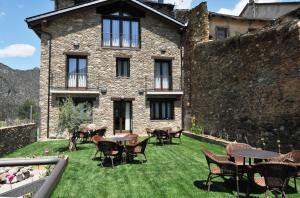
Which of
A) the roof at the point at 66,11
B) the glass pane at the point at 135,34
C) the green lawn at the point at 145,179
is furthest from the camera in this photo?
the glass pane at the point at 135,34

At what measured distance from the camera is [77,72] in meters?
18.0

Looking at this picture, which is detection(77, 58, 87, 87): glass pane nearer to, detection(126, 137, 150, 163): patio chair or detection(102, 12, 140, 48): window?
detection(102, 12, 140, 48): window

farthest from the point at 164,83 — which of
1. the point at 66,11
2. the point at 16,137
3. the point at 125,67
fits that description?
the point at 16,137

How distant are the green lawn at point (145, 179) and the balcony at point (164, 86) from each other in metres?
8.02

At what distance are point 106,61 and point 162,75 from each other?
12.7 feet

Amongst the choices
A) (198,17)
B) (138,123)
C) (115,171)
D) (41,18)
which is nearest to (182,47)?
(198,17)

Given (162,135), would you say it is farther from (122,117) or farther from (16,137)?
(16,137)

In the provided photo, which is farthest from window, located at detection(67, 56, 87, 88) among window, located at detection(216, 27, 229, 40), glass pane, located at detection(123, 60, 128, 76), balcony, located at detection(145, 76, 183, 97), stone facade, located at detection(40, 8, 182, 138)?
window, located at detection(216, 27, 229, 40)

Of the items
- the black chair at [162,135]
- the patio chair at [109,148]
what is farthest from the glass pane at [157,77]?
the patio chair at [109,148]

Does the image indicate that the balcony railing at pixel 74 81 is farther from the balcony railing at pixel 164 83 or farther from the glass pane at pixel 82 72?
the balcony railing at pixel 164 83

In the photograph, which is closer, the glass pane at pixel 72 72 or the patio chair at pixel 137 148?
the patio chair at pixel 137 148

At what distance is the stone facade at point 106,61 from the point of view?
17.5 m

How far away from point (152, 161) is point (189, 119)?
9.22m

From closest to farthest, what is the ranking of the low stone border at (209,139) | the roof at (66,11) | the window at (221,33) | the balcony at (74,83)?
the low stone border at (209,139) < the roof at (66,11) < the balcony at (74,83) < the window at (221,33)
